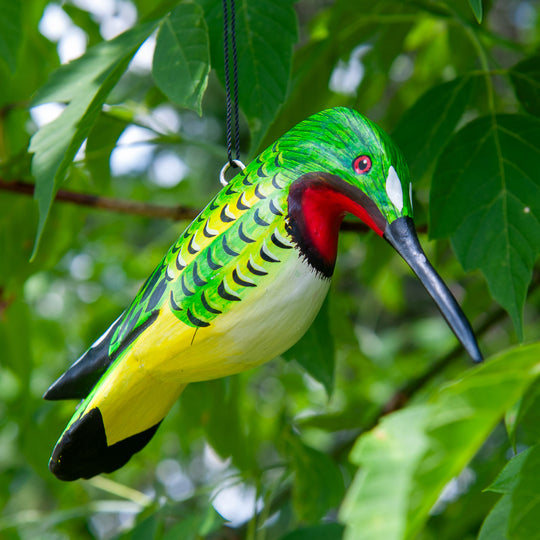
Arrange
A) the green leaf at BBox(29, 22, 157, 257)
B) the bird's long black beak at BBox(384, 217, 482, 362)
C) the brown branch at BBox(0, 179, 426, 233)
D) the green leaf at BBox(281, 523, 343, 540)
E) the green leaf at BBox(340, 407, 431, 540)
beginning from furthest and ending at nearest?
the brown branch at BBox(0, 179, 426, 233) → the green leaf at BBox(281, 523, 343, 540) → the green leaf at BBox(29, 22, 157, 257) → the bird's long black beak at BBox(384, 217, 482, 362) → the green leaf at BBox(340, 407, 431, 540)

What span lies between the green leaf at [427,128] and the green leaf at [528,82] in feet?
0.29

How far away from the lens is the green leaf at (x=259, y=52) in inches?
35.5

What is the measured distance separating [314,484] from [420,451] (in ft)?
2.84

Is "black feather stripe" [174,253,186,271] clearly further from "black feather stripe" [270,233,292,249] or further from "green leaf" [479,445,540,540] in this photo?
"green leaf" [479,445,540,540]

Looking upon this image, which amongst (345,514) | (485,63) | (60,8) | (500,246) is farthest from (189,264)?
(60,8)

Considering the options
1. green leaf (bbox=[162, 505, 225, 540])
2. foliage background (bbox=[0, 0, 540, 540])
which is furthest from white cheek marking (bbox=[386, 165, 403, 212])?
green leaf (bbox=[162, 505, 225, 540])

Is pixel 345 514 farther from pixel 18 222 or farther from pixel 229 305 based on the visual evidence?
pixel 18 222

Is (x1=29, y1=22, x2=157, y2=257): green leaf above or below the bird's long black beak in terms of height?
above

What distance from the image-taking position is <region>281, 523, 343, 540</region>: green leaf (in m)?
0.98

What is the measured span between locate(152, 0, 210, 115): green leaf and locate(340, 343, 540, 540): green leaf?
0.53 metres

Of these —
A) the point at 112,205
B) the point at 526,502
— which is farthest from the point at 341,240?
the point at 526,502

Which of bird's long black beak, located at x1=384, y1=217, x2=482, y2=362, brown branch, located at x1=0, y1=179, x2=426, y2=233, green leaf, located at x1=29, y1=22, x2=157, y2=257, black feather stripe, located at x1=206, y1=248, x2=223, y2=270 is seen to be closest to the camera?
bird's long black beak, located at x1=384, y1=217, x2=482, y2=362

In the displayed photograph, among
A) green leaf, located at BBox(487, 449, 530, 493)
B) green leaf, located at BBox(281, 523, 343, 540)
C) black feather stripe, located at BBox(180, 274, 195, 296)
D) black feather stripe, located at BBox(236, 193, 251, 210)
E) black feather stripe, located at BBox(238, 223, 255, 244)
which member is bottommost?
green leaf, located at BBox(281, 523, 343, 540)

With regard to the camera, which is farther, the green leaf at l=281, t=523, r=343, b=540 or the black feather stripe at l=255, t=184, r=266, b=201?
the green leaf at l=281, t=523, r=343, b=540
